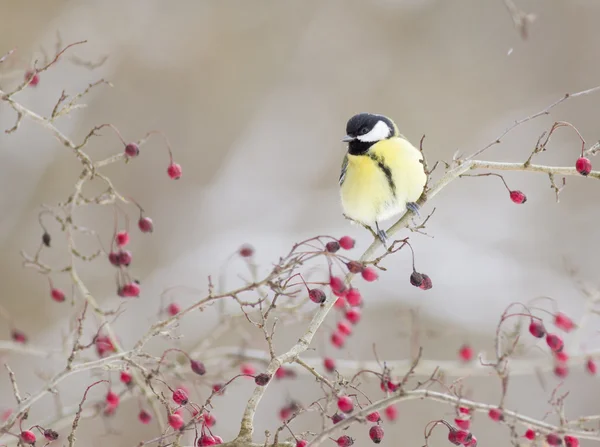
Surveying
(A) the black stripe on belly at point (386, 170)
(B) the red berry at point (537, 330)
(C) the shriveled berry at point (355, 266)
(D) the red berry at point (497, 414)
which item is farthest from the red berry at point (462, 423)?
(A) the black stripe on belly at point (386, 170)

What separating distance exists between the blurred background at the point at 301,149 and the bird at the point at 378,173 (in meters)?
3.06

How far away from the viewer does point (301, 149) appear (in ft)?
27.5

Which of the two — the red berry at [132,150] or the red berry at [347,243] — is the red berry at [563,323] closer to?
the red berry at [347,243]

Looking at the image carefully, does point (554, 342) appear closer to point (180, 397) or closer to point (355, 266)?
point (355, 266)

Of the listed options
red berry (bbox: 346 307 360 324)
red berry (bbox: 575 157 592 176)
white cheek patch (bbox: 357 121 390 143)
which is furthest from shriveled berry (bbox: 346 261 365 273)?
white cheek patch (bbox: 357 121 390 143)

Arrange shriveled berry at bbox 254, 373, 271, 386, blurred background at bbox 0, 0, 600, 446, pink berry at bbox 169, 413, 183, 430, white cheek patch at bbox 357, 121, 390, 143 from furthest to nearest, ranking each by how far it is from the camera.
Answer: blurred background at bbox 0, 0, 600, 446, white cheek patch at bbox 357, 121, 390, 143, pink berry at bbox 169, 413, 183, 430, shriveled berry at bbox 254, 373, 271, 386

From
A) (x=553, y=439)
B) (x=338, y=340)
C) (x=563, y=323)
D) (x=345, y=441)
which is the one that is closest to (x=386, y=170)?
(x=338, y=340)

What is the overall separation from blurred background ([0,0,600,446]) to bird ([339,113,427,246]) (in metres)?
3.06

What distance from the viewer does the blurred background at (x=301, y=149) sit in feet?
19.7

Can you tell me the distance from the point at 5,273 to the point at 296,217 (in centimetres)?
318

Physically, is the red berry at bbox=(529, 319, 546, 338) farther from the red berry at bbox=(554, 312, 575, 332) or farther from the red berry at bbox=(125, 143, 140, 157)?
the red berry at bbox=(125, 143, 140, 157)

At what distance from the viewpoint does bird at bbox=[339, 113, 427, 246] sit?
2.69 meters

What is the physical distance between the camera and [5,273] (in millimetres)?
5742

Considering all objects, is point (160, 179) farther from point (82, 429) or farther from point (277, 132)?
point (82, 429)
